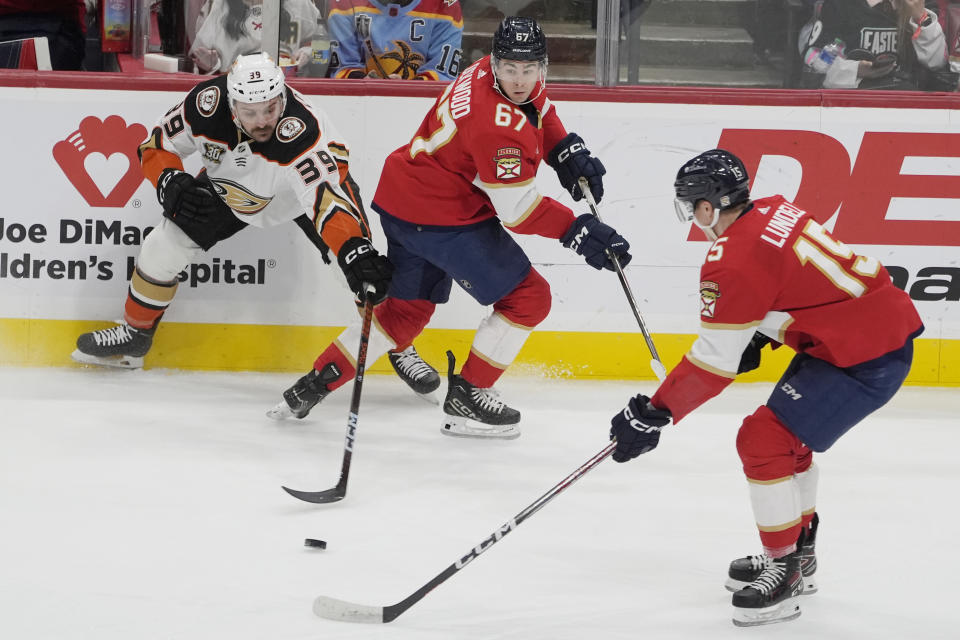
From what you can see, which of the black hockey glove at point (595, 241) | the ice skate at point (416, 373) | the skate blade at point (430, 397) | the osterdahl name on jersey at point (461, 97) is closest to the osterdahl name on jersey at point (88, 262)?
the ice skate at point (416, 373)

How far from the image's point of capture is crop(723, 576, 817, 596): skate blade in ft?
9.37

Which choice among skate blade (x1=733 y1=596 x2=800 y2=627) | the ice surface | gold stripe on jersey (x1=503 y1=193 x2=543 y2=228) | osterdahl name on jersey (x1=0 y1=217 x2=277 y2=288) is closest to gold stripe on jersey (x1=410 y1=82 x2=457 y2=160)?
gold stripe on jersey (x1=503 y1=193 x2=543 y2=228)

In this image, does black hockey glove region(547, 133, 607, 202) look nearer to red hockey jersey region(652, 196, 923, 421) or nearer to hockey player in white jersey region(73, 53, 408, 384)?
hockey player in white jersey region(73, 53, 408, 384)

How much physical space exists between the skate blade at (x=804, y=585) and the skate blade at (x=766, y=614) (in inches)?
4.2

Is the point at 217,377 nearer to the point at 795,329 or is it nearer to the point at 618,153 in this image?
the point at 618,153

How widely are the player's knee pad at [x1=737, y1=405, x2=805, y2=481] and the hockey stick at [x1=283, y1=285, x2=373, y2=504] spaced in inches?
48.9

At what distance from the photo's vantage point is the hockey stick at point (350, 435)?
3398 millimetres

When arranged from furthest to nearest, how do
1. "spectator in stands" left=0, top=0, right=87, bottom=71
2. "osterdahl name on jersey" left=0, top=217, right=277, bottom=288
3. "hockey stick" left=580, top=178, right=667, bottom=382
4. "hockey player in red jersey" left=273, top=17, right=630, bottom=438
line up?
"spectator in stands" left=0, top=0, right=87, bottom=71 < "osterdahl name on jersey" left=0, top=217, right=277, bottom=288 < "hockey player in red jersey" left=273, top=17, right=630, bottom=438 < "hockey stick" left=580, top=178, right=667, bottom=382

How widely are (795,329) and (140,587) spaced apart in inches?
63.6

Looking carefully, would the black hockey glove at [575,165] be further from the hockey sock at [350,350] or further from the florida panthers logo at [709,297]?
the florida panthers logo at [709,297]

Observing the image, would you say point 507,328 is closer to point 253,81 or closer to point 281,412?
point 281,412

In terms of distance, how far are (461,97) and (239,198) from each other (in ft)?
3.39

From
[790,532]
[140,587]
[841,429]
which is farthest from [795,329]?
[140,587]

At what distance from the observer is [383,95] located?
4.62m
